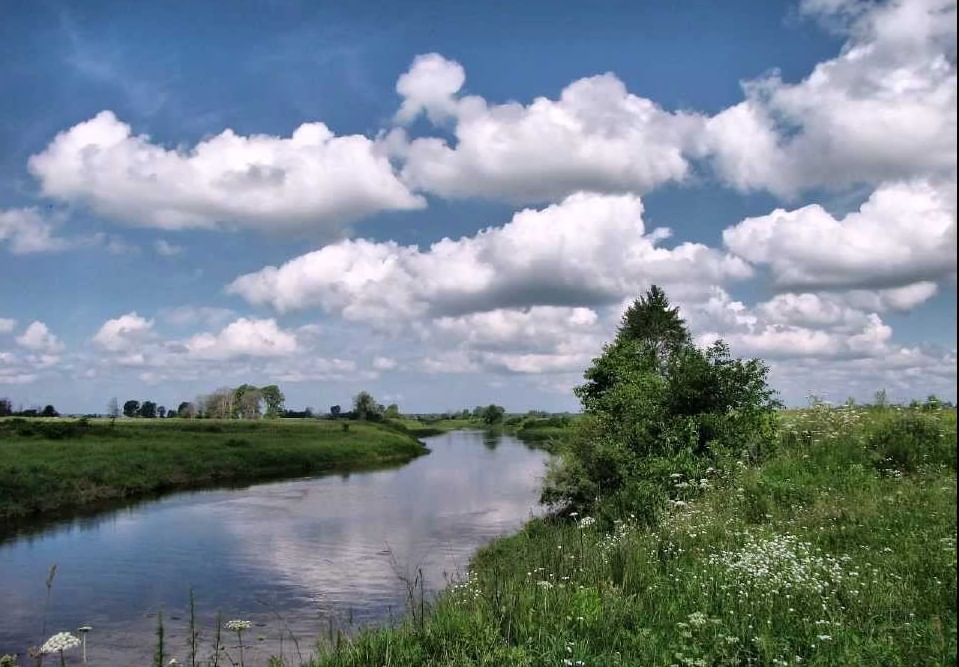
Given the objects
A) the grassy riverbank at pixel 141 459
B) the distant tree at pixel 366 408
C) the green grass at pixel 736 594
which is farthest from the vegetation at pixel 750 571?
the distant tree at pixel 366 408

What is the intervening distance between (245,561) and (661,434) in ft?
53.5

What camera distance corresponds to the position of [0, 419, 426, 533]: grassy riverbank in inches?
1563

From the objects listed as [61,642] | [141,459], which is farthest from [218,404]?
[61,642]

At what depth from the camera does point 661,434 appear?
24.6m

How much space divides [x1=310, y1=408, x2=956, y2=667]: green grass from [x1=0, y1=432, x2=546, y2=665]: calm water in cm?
272

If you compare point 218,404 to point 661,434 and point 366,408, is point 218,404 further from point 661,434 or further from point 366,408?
point 661,434

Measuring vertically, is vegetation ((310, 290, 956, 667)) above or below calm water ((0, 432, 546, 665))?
above

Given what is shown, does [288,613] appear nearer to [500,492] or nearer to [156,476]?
[500,492]

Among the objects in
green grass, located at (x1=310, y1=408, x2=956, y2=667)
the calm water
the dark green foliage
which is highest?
the dark green foliage

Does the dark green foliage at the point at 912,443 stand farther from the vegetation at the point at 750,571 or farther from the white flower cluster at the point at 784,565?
the white flower cluster at the point at 784,565

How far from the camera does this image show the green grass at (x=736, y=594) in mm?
7699

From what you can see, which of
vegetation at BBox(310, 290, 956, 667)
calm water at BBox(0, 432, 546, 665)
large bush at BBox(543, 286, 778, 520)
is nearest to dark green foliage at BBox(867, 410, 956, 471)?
vegetation at BBox(310, 290, 956, 667)

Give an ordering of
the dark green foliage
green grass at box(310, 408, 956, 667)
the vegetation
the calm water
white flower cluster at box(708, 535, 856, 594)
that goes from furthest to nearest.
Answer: the calm water
the dark green foliage
white flower cluster at box(708, 535, 856, 594)
the vegetation
green grass at box(310, 408, 956, 667)

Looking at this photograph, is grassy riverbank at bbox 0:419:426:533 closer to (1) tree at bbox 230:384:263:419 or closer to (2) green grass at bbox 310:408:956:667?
(2) green grass at bbox 310:408:956:667
